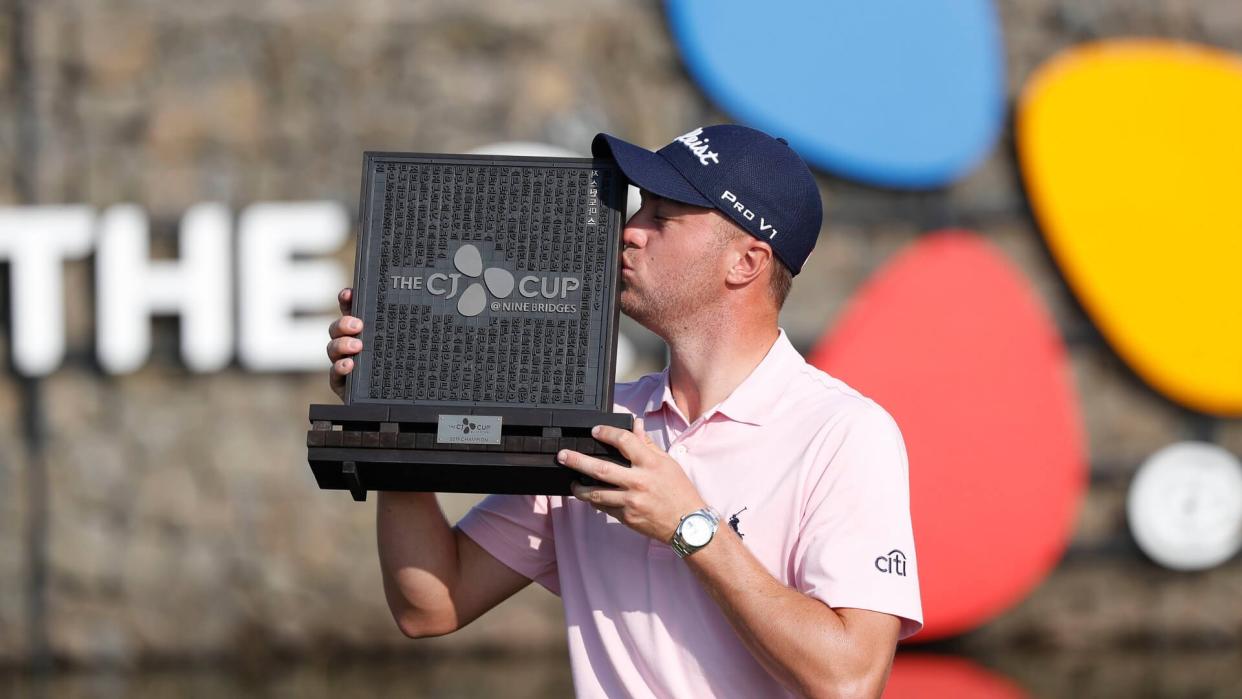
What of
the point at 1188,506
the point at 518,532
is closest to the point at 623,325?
the point at 1188,506

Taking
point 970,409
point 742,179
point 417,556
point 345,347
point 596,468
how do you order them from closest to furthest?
point 596,468 → point 345,347 → point 742,179 → point 417,556 → point 970,409

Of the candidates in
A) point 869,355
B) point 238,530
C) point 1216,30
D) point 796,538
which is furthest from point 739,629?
point 1216,30

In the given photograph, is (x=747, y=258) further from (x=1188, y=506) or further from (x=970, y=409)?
(x=1188, y=506)

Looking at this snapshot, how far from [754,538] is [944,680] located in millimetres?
3045

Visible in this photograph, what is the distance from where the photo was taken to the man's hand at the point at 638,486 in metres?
1.75

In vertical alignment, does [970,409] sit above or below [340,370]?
below

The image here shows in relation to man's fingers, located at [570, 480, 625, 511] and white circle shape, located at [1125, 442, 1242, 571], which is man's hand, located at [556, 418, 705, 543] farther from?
white circle shape, located at [1125, 442, 1242, 571]

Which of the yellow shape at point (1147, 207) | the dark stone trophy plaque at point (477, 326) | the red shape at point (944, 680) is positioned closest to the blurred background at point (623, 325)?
the yellow shape at point (1147, 207)

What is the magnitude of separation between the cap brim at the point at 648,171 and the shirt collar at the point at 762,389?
0.23 meters

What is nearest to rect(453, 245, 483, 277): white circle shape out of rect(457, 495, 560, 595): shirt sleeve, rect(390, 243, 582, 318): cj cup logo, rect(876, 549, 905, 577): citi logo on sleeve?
rect(390, 243, 582, 318): cj cup logo

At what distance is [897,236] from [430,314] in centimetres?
353

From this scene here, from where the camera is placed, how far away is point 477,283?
1903 millimetres

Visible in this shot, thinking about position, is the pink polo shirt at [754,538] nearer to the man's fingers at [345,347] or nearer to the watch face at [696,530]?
the watch face at [696,530]

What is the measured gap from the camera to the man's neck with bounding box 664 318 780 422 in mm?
2047
